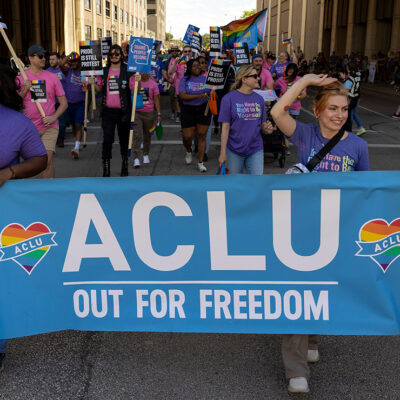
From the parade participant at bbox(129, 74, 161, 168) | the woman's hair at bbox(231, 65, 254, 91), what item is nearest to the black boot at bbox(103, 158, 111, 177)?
the parade participant at bbox(129, 74, 161, 168)

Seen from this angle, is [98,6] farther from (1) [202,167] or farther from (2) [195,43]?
(1) [202,167]

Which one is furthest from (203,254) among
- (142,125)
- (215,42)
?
(215,42)

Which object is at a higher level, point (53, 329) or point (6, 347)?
point (53, 329)

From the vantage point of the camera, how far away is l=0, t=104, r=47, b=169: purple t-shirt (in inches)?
135

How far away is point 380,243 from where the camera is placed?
126 inches

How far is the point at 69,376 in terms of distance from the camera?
344cm

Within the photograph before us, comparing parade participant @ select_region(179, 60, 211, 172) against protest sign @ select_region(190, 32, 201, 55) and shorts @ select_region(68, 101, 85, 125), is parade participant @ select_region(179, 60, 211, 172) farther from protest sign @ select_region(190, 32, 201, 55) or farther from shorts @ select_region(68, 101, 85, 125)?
protest sign @ select_region(190, 32, 201, 55)

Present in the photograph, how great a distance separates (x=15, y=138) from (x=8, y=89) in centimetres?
32

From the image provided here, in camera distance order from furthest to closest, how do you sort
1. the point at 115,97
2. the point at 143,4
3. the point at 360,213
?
the point at 143,4
the point at 115,97
the point at 360,213

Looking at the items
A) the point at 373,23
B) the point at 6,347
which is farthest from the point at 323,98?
the point at 373,23

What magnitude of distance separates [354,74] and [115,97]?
6.52m

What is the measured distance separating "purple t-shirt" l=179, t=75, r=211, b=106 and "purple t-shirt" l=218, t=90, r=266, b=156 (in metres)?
3.01

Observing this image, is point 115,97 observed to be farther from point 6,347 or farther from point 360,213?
point 360,213

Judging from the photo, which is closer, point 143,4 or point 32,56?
point 32,56
